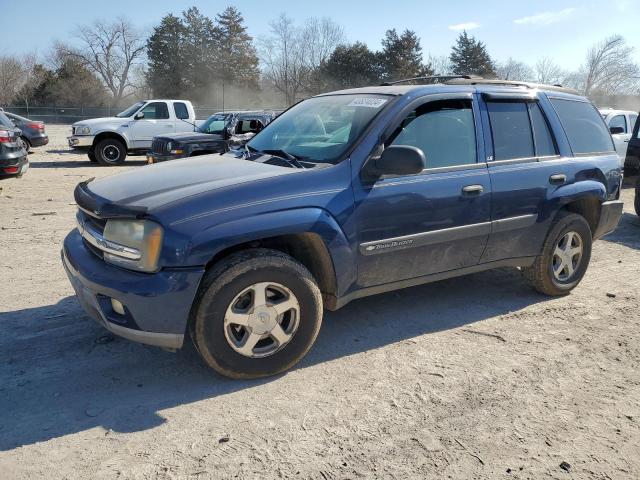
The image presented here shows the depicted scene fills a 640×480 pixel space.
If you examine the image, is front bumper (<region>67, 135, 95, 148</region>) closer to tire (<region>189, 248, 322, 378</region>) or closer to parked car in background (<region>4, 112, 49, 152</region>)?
parked car in background (<region>4, 112, 49, 152</region>)

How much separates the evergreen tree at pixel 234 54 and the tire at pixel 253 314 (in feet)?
196

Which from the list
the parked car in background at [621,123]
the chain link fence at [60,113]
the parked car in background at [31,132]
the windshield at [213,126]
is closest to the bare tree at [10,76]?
the chain link fence at [60,113]

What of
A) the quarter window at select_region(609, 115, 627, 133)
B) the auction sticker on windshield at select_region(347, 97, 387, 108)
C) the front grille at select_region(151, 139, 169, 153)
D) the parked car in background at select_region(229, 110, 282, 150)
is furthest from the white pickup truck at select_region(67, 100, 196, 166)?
the auction sticker on windshield at select_region(347, 97, 387, 108)

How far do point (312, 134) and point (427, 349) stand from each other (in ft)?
5.93

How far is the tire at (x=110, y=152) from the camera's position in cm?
1570

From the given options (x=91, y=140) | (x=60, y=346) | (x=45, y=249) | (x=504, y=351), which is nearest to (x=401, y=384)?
(x=504, y=351)

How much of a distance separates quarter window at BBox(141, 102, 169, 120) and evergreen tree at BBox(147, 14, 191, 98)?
4479 cm

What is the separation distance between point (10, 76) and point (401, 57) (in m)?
42.7

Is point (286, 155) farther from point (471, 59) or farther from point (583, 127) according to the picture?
point (471, 59)

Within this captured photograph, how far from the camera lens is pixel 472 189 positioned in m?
3.95

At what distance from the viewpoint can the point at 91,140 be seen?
611 inches

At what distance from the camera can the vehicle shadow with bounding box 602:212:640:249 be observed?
7141 millimetres

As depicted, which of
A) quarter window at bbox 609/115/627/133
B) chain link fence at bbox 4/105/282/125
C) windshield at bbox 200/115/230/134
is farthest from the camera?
chain link fence at bbox 4/105/282/125

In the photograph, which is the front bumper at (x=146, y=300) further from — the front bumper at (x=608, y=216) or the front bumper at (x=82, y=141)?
the front bumper at (x=82, y=141)
